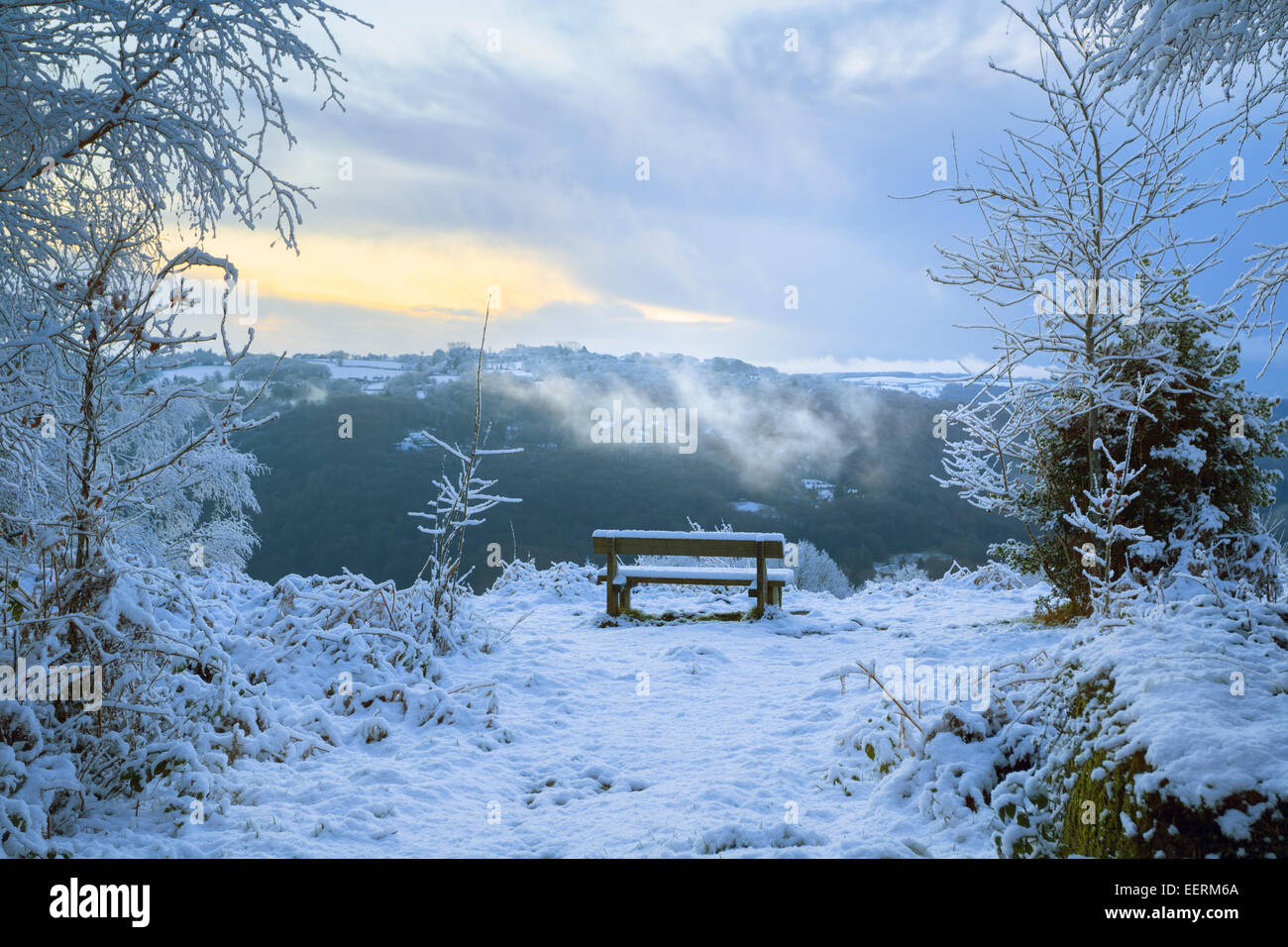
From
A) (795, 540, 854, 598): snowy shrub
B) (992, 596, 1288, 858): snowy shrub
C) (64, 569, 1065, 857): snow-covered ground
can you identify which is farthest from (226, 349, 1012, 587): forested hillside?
(992, 596, 1288, 858): snowy shrub

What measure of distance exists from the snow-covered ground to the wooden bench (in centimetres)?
107

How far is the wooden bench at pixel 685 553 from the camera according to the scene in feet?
29.4

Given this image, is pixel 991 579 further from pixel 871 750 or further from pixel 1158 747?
pixel 1158 747

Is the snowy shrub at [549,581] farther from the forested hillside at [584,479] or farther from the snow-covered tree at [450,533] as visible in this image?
the forested hillside at [584,479]

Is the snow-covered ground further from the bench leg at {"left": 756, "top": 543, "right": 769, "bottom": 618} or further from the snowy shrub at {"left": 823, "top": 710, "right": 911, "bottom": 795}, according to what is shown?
the bench leg at {"left": 756, "top": 543, "right": 769, "bottom": 618}

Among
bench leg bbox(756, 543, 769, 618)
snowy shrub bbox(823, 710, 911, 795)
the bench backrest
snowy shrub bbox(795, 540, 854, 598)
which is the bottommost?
snowy shrub bbox(795, 540, 854, 598)

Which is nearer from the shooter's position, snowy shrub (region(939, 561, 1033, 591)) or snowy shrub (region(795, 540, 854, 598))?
snowy shrub (region(939, 561, 1033, 591))

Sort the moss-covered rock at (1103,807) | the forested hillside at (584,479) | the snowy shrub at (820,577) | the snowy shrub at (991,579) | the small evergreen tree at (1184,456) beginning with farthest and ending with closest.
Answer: the forested hillside at (584,479) < the snowy shrub at (820,577) < the snowy shrub at (991,579) < the small evergreen tree at (1184,456) < the moss-covered rock at (1103,807)

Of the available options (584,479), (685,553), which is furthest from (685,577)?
(584,479)

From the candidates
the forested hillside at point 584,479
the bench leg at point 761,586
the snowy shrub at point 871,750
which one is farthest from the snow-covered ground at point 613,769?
the forested hillside at point 584,479

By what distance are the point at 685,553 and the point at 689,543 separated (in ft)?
0.83

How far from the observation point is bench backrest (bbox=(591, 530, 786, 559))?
8945 millimetres

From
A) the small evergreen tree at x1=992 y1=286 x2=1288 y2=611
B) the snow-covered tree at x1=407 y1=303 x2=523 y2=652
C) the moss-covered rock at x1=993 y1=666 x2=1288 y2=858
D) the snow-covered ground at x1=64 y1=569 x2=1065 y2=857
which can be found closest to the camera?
the moss-covered rock at x1=993 y1=666 x2=1288 y2=858
